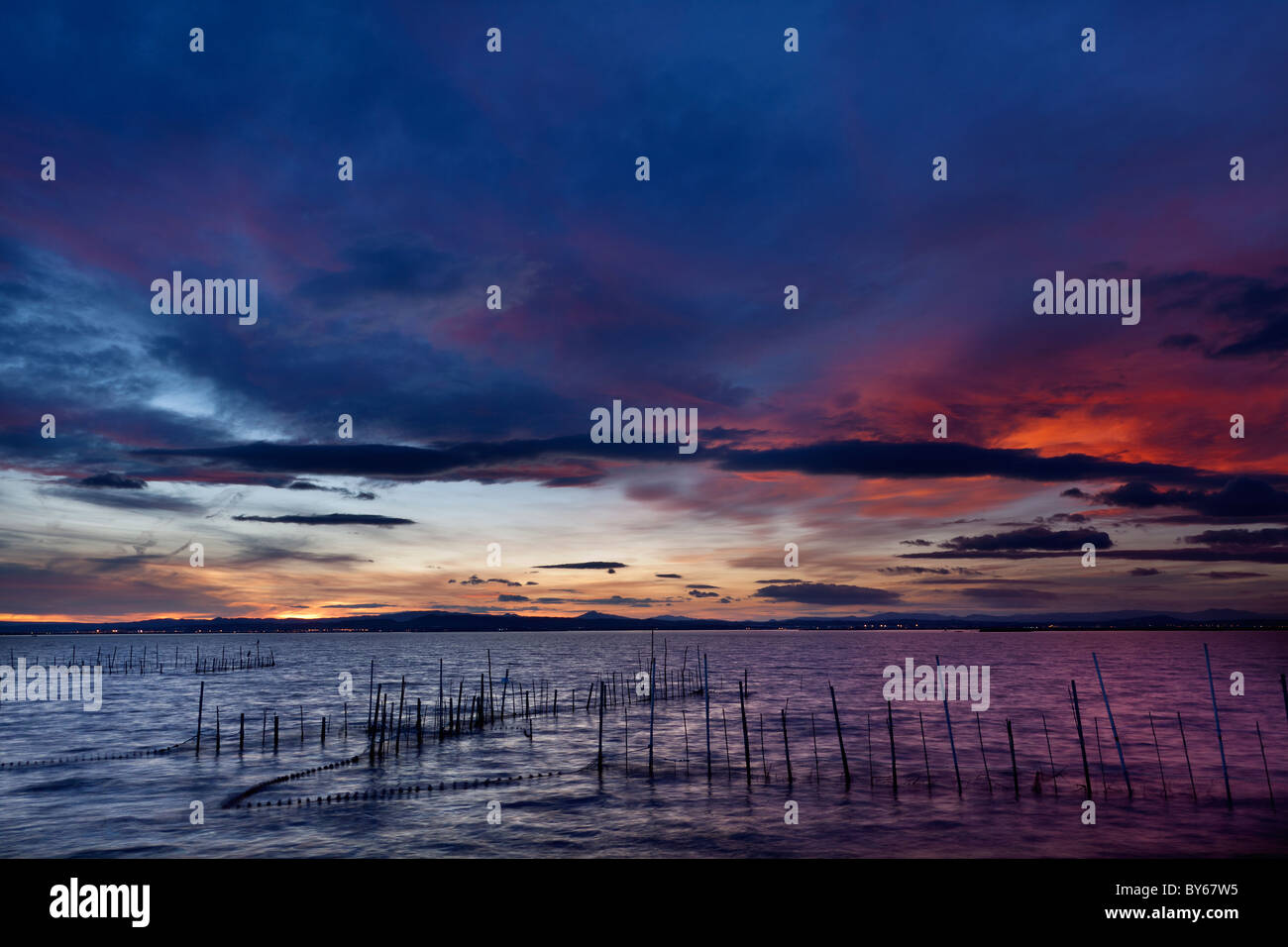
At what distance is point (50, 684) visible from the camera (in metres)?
112

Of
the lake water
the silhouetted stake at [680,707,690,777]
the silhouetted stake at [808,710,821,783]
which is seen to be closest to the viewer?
the lake water

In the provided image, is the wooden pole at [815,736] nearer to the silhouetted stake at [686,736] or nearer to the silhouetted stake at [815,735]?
the silhouetted stake at [815,735]

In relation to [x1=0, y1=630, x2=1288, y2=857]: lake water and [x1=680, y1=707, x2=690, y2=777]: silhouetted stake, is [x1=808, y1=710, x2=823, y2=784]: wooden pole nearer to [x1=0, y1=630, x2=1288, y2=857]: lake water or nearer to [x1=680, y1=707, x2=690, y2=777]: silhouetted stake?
[x1=0, y1=630, x2=1288, y2=857]: lake water

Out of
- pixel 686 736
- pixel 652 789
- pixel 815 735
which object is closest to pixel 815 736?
pixel 815 735

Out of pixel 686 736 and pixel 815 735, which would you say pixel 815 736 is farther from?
pixel 686 736

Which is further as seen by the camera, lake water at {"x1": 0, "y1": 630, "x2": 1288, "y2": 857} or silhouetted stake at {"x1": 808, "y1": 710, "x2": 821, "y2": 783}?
silhouetted stake at {"x1": 808, "y1": 710, "x2": 821, "y2": 783}

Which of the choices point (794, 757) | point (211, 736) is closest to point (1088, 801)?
point (794, 757)

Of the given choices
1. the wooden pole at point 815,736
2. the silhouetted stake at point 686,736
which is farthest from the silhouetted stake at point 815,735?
the silhouetted stake at point 686,736

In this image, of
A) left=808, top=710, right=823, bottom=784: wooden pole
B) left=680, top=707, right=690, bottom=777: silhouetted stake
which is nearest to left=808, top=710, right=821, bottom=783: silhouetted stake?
left=808, top=710, right=823, bottom=784: wooden pole

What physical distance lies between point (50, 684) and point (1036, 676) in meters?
148

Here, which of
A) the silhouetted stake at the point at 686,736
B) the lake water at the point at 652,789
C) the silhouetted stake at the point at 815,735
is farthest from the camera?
the silhouetted stake at the point at 686,736

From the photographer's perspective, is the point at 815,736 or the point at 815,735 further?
the point at 815,735

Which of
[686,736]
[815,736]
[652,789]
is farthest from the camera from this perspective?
[686,736]
